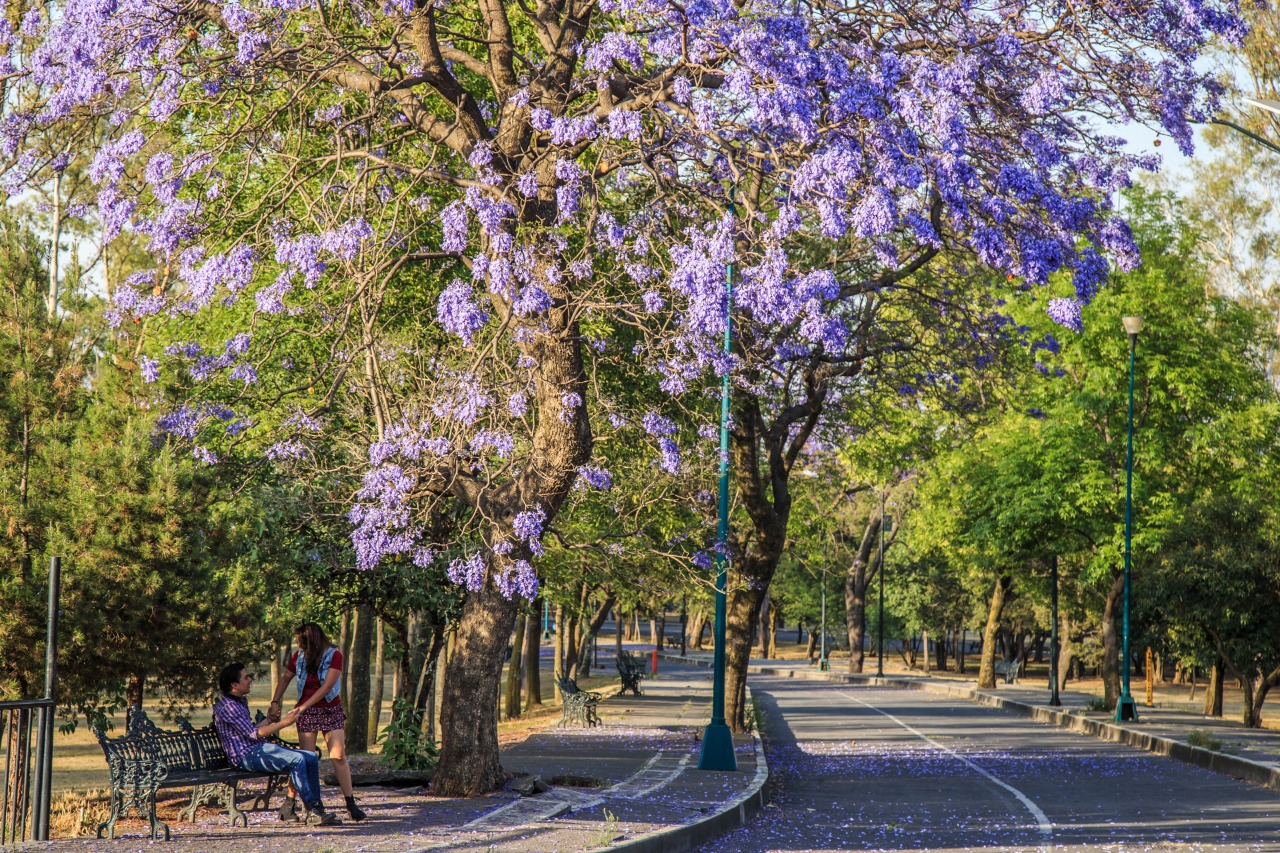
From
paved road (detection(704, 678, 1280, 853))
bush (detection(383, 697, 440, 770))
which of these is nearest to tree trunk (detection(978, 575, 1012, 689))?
paved road (detection(704, 678, 1280, 853))

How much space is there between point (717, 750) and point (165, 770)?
848 centimetres

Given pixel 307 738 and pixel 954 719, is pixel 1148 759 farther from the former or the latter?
pixel 307 738

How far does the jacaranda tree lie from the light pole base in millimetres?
4540

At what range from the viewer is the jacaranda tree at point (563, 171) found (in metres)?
11.5

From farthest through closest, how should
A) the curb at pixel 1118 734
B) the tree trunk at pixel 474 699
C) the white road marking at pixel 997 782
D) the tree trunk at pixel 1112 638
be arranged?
the tree trunk at pixel 1112 638
the curb at pixel 1118 734
the white road marking at pixel 997 782
the tree trunk at pixel 474 699

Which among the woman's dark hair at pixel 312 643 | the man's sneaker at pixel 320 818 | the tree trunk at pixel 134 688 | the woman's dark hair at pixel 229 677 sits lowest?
the man's sneaker at pixel 320 818

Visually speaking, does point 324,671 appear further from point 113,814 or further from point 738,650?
point 738,650

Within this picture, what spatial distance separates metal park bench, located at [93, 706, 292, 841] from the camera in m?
10.5

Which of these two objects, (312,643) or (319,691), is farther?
(312,643)

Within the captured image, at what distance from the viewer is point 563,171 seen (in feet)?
39.7

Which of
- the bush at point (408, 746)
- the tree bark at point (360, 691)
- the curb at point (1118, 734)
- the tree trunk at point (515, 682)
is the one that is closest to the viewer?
the bush at point (408, 746)

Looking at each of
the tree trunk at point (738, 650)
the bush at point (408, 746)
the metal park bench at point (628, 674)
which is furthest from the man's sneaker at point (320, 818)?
the metal park bench at point (628, 674)

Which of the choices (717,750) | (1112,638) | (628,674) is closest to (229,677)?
(717,750)

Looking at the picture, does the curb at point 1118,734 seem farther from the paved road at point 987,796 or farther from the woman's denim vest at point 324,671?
the woman's denim vest at point 324,671
